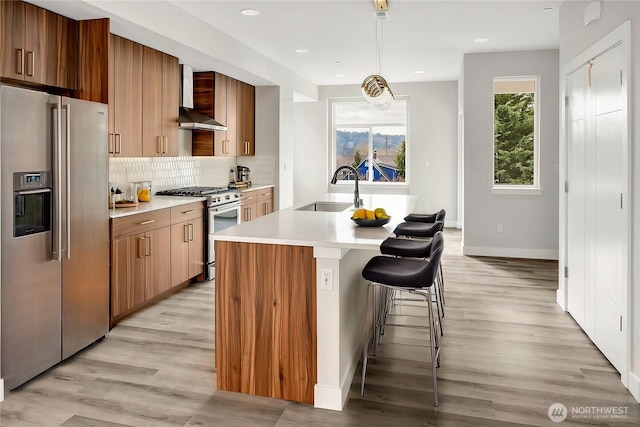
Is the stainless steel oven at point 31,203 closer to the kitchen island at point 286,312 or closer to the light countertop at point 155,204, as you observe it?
the light countertop at point 155,204

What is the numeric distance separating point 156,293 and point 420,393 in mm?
2622

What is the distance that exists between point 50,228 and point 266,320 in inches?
57.9

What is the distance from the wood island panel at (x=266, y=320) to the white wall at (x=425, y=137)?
6377 millimetres

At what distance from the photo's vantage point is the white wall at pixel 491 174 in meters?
6.34

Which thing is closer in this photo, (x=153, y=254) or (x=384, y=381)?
(x=384, y=381)

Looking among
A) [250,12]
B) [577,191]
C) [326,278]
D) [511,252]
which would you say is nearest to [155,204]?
[250,12]

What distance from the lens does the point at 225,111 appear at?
20.3 feet

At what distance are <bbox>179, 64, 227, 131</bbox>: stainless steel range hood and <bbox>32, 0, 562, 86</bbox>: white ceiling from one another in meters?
0.36

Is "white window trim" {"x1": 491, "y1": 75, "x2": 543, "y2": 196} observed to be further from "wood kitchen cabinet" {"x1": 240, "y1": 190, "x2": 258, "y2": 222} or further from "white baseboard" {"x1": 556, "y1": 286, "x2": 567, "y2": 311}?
"wood kitchen cabinet" {"x1": 240, "y1": 190, "x2": 258, "y2": 222}

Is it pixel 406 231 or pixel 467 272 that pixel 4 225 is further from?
pixel 467 272

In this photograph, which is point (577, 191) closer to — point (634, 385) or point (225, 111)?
point (634, 385)

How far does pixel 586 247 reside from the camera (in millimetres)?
3650

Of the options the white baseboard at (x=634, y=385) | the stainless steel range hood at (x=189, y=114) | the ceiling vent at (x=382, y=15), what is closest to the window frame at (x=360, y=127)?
the stainless steel range hood at (x=189, y=114)

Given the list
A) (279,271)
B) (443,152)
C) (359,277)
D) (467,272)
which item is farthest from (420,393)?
(443,152)
